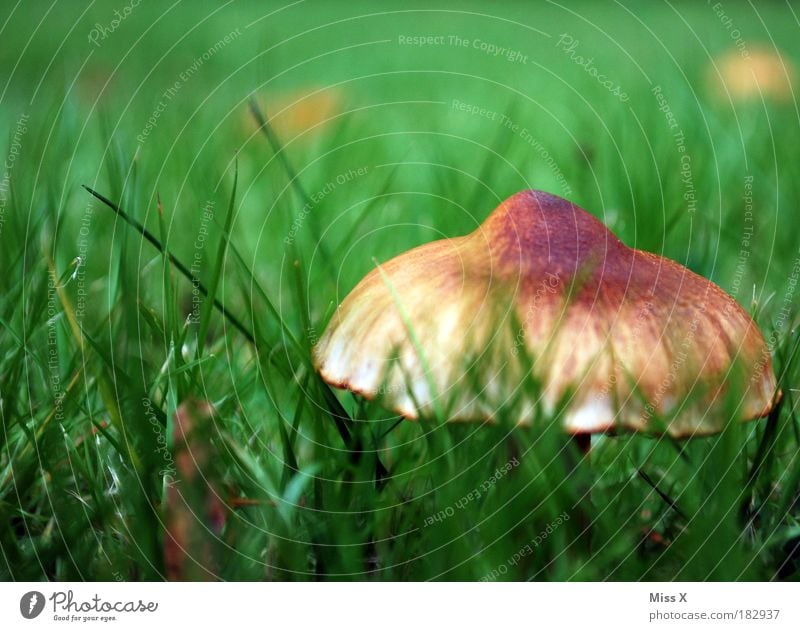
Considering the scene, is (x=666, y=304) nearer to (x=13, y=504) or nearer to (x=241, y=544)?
(x=241, y=544)

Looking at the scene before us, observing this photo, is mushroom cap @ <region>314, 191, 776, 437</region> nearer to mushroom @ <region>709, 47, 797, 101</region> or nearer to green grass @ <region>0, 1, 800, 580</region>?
green grass @ <region>0, 1, 800, 580</region>

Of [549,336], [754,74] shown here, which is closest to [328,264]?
[549,336]

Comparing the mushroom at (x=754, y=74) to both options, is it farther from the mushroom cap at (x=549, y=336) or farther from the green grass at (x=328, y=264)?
the mushroom cap at (x=549, y=336)

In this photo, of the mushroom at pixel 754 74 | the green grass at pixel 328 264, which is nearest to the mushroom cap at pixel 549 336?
the green grass at pixel 328 264

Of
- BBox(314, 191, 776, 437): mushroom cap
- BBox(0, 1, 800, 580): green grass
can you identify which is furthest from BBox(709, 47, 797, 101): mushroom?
BBox(314, 191, 776, 437): mushroom cap

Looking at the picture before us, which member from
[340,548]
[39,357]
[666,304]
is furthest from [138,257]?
[666,304]

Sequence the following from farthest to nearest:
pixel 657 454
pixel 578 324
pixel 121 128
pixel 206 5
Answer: pixel 121 128 → pixel 206 5 → pixel 657 454 → pixel 578 324

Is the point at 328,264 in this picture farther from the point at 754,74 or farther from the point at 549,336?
the point at 754,74
